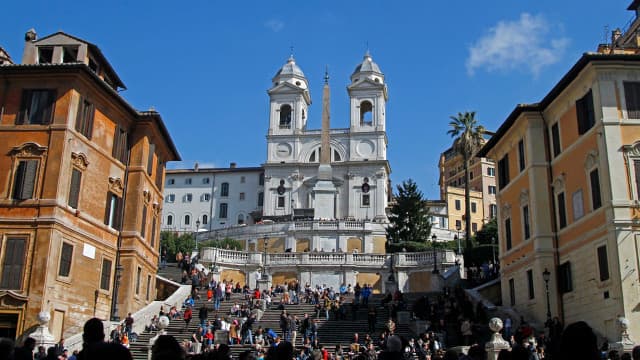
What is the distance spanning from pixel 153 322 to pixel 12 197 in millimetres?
9153

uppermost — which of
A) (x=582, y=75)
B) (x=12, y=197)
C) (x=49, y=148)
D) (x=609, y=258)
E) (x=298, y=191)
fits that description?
(x=298, y=191)

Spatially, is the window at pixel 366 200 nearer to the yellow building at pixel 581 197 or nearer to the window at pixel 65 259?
the yellow building at pixel 581 197

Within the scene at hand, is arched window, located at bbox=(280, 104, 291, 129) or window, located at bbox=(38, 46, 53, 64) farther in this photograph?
arched window, located at bbox=(280, 104, 291, 129)

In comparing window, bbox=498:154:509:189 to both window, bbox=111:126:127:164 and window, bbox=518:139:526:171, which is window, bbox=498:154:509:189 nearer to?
window, bbox=518:139:526:171

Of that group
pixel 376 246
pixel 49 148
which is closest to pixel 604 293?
pixel 49 148

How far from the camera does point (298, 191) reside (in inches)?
4001

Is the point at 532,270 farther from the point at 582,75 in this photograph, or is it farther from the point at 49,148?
the point at 49,148

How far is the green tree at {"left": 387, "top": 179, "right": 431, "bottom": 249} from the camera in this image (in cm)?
7750

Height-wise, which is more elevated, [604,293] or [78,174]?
[78,174]

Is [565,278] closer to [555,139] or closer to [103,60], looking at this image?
[555,139]

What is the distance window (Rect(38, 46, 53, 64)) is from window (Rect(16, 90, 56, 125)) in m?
4.56

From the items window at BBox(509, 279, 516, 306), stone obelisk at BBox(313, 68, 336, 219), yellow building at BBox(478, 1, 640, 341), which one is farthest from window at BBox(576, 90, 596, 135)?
stone obelisk at BBox(313, 68, 336, 219)

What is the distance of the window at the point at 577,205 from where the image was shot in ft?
101

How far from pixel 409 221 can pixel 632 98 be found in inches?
1950
